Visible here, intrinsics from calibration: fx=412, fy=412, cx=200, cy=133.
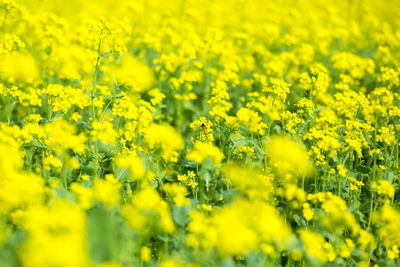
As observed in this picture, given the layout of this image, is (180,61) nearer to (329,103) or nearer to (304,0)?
(329,103)

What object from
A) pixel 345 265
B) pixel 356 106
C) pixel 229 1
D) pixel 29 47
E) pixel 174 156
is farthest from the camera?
pixel 229 1

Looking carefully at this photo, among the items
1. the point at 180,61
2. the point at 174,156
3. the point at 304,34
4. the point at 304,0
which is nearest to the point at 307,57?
the point at 304,34

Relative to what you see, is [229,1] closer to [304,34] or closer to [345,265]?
[304,34]

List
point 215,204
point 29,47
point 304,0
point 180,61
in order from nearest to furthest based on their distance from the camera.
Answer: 1. point 215,204
2. point 180,61
3. point 29,47
4. point 304,0

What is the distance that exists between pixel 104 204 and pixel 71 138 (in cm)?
75

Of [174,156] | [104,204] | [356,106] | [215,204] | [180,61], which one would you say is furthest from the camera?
[180,61]

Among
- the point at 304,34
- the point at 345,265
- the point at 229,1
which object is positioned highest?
the point at 229,1

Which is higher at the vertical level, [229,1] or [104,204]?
[229,1]

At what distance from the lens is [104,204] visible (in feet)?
7.71

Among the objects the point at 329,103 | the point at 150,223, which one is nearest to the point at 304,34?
the point at 329,103

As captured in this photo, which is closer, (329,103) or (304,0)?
(329,103)

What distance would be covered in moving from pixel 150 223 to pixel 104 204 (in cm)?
31

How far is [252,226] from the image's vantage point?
8.08ft

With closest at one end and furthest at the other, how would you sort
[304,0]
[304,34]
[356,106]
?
1. [356,106]
2. [304,34]
3. [304,0]
